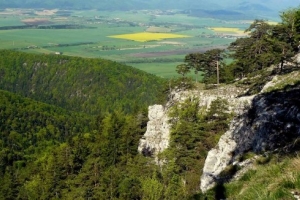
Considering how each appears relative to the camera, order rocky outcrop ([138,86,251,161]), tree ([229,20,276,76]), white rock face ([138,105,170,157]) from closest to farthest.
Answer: rocky outcrop ([138,86,251,161]), tree ([229,20,276,76]), white rock face ([138,105,170,157])

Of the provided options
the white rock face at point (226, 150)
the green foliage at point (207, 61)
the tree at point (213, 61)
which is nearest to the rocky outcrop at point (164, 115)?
the green foliage at point (207, 61)

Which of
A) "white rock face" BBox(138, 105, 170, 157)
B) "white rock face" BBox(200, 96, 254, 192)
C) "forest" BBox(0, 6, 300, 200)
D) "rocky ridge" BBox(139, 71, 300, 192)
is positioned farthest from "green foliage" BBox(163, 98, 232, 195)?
"white rock face" BBox(200, 96, 254, 192)

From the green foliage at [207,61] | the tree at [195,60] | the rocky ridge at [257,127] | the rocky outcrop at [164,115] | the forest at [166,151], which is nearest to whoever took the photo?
the rocky ridge at [257,127]

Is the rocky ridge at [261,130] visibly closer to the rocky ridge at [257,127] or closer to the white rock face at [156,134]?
the rocky ridge at [257,127]

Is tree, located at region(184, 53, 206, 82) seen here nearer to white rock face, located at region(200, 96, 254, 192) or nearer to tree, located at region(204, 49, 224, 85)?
tree, located at region(204, 49, 224, 85)

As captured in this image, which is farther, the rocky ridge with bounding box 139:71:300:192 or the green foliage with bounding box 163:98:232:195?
the green foliage with bounding box 163:98:232:195

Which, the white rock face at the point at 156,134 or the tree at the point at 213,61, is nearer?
the white rock face at the point at 156,134

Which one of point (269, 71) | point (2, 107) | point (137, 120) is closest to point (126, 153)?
point (137, 120)

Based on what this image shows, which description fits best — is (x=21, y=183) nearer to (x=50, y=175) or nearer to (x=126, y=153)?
(x=50, y=175)
